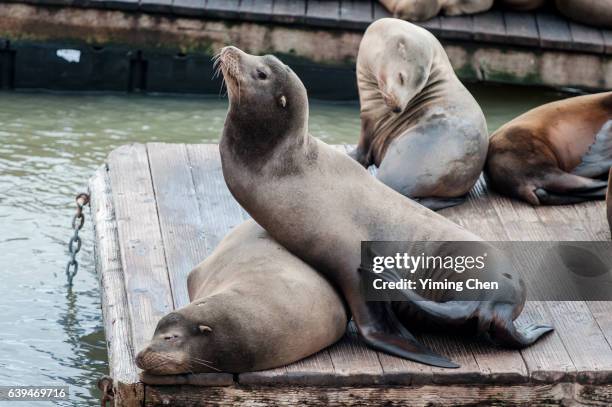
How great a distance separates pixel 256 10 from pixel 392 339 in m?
5.03

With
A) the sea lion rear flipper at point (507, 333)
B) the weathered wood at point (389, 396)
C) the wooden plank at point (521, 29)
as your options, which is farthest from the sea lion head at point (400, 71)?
the wooden plank at point (521, 29)

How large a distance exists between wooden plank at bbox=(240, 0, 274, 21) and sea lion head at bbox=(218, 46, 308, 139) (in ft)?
15.1

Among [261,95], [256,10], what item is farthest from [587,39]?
[261,95]

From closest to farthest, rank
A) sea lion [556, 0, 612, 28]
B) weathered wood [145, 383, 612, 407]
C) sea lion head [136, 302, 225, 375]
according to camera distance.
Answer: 1. sea lion head [136, 302, 225, 375]
2. weathered wood [145, 383, 612, 407]
3. sea lion [556, 0, 612, 28]

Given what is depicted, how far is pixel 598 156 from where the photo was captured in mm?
5402

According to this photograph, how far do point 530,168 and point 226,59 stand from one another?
1.86 meters

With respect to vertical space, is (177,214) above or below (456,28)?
above

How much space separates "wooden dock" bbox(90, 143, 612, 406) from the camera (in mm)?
3760

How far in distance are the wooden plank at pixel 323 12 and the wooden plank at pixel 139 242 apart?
307 centimetres

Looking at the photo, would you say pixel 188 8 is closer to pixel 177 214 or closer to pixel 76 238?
pixel 76 238

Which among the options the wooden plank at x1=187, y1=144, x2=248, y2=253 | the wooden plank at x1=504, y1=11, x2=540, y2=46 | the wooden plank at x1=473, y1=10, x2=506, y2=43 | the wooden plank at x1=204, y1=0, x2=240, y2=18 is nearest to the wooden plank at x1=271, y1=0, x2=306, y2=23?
the wooden plank at x1=204, y1=0, x2=240, y2=18

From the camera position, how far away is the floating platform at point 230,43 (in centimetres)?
859

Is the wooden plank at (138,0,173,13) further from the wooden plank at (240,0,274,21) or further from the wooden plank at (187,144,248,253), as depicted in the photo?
the wooden plank at (187,144,248,253)

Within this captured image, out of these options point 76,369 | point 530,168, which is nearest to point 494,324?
point 530,168
